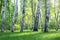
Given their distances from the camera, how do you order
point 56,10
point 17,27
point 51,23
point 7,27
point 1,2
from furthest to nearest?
point 51,23 → point 56,10 → point 17,27 → point 7,27 → point 1,2

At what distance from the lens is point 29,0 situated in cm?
5481

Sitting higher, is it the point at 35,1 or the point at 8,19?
the point at 35,1

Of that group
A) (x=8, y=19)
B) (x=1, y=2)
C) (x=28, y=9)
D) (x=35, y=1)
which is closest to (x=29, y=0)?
(x=35, y=1)

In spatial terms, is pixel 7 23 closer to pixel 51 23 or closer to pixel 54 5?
pixel 54 5

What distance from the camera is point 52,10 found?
56156 mm

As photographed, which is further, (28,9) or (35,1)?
(28,9)

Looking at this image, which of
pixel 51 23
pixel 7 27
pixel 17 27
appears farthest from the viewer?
pixel 51 23

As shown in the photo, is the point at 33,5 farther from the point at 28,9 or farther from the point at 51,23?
the point at 51,23

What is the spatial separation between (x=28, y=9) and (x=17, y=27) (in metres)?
10.5

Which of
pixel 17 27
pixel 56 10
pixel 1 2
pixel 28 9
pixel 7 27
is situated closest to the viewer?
pixel 1 2

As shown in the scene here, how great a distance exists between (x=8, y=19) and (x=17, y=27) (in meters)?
5.06

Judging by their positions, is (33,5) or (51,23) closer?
(33,5)

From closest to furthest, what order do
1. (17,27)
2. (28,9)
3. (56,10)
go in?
(17,27)
(56,10)
(28,9)

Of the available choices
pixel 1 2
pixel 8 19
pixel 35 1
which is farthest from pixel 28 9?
pixel 1 2
